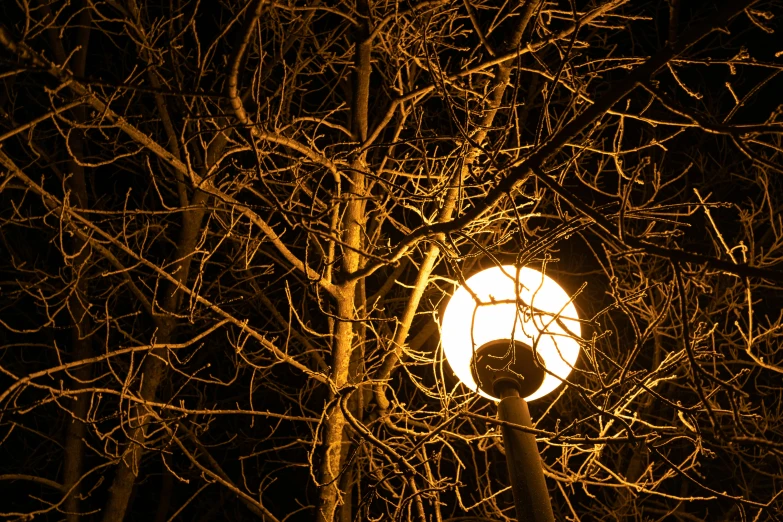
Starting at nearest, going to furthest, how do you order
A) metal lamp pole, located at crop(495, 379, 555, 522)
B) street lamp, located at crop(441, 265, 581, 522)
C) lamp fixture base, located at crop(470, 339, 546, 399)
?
metal lamp pole, located at crop(495, 379, 555, 522)
street lamp, located at crop(441, 265, 581, 522)
lamp fixture base, located at crop(470, 339, 546, 399)

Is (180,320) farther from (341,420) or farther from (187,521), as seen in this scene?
(187,521)

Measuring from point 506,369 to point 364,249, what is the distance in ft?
7.81

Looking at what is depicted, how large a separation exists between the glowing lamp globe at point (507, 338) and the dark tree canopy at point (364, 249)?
163 mm

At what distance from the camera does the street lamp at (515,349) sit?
2.58m

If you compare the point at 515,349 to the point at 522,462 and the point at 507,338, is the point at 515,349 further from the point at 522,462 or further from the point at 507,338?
the point at 522,462

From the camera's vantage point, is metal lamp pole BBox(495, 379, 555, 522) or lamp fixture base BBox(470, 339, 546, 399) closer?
metal lamp pole BBox(495, 379, 555, 522)

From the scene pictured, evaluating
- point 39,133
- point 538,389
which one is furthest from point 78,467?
point 538,389

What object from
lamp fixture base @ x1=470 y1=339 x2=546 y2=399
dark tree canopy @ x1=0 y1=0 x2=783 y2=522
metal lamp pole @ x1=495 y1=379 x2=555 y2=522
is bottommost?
metal lamp pole @ x1=495 y1=379 x2=555 y2=522

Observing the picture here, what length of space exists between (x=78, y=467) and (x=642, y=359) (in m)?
6.42

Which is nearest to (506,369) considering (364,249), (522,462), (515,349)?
(515,349)

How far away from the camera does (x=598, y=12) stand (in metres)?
3.14

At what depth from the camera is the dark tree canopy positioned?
2.95 m

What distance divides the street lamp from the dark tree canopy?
0.14 metres

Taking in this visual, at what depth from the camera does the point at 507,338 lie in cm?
295
